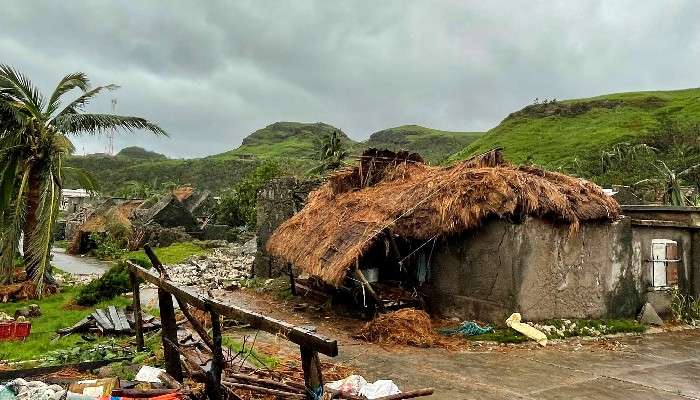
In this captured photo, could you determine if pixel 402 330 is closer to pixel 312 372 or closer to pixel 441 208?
pixel 441 208

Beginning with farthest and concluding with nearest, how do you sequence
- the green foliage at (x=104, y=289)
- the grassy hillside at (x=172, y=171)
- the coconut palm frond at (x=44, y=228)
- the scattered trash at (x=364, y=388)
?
the grassy hillside at (x=172, y=171), the coconut palm frond at (x=44, y=228), the green foliage at (x=104, y=289), the scattered trash at (x=364, y=388)

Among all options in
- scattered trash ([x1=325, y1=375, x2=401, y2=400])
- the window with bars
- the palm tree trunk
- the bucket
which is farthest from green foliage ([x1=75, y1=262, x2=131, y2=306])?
the window with bars

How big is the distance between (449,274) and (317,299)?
4039 millimetres

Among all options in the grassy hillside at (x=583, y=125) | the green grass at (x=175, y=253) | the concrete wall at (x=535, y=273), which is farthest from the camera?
the grassy hillside at (x=583, y=125)

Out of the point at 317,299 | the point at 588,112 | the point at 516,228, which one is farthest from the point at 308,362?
the point at 588,112

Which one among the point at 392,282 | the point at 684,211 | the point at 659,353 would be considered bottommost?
the point at 659,353

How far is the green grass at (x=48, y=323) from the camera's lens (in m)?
9.09

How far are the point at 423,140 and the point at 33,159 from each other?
106 meters

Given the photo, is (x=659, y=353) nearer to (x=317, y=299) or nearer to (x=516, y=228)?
(x=516, y=228)

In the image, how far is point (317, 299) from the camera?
14211mm

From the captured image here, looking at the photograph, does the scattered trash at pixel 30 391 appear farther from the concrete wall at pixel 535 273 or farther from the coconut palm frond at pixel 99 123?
the coconut palm frond at pixel 99 123

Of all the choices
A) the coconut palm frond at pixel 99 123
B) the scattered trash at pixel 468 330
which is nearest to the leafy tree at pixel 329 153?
the coconut palm frond at pixel 99 123

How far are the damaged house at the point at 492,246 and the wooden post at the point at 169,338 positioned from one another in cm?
431

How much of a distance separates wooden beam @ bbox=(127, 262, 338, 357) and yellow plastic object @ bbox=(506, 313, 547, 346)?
665cm
